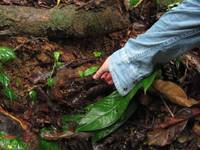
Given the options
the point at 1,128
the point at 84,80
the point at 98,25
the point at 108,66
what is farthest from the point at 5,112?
the point at 98,25

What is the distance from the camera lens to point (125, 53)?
2.39 metres

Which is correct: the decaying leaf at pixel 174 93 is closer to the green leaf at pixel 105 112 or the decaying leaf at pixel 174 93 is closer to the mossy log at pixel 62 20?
the green leaf at pixel 105 112

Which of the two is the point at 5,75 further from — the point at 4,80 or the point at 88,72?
the point at 88,72

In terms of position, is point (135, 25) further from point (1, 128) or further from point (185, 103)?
point (1, 128)

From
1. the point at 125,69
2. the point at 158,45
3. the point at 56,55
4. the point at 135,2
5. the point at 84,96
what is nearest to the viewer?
the point at 158,45

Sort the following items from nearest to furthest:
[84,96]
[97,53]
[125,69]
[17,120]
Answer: [125,69]
[17,120]
[84,96]
[97,53]

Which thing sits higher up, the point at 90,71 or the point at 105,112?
the point at 90,71

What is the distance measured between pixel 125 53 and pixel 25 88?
0.81m

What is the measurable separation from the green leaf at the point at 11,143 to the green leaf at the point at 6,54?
0.55 meters

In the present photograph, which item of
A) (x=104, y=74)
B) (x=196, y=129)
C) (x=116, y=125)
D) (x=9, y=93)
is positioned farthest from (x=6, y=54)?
(x=196, y=129)

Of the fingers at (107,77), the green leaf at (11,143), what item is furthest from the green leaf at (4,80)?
the fingers at (107,77)

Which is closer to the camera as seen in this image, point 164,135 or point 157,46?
point 157,46

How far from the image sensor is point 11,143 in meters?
2.45

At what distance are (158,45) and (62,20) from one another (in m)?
1.02
